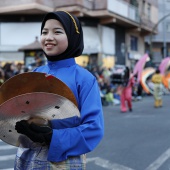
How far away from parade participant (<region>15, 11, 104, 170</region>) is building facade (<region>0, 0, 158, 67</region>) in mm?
20119

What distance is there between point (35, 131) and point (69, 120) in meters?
0.19

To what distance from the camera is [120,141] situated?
6.64 meters

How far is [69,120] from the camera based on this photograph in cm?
185

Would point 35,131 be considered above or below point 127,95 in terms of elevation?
above

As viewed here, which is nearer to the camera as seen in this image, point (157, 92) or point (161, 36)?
point (157, 92)

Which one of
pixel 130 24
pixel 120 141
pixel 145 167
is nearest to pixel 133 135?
pixel 120 141

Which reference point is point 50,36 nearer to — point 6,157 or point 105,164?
point 105,164

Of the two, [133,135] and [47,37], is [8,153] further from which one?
[47,37]

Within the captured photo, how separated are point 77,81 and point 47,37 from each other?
31 cm

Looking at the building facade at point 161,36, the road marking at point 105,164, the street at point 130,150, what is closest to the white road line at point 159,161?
the street at point 130,150

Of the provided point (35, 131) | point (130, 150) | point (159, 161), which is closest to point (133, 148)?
point (130, 150)

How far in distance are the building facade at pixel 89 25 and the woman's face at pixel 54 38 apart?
2009 centimetres

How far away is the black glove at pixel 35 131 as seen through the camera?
1.78 m

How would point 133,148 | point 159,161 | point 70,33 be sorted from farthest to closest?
point 133,148, point 159,161, point 70,33
